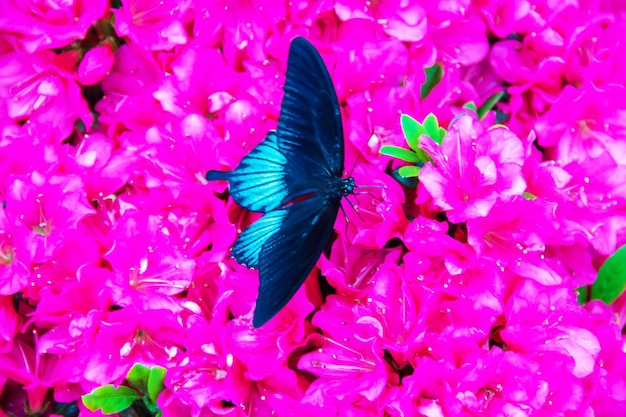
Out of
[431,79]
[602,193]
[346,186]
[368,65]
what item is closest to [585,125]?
[602,193]

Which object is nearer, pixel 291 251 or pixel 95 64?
pixel 291 251

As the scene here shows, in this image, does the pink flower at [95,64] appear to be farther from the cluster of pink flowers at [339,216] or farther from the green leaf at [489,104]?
the green leaf at [489,104]

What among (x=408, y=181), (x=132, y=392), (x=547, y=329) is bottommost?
(x=132, y=392)

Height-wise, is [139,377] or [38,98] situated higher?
[38,98]

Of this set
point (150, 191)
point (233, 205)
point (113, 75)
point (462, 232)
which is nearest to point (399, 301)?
point (462, 232)

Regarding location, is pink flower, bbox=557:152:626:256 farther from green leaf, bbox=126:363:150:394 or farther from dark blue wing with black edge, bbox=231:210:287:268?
green leaf, bbox=126:363:150:394

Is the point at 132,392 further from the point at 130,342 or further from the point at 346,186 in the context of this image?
the point at 346,186

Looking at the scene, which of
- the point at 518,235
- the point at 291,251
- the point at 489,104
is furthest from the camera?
the point at 489,104
